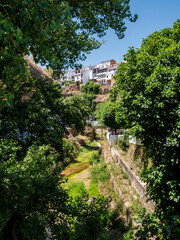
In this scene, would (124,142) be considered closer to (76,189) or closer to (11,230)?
(76,189)

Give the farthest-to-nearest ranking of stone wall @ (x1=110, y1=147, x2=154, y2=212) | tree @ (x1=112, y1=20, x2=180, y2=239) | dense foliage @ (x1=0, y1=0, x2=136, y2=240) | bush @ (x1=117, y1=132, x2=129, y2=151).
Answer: bush @ (x1=117, y1=132, x2=129, y2=151) < stone wall @ (x1=110, y1=147, x2=154, y2=212) < tree @ (x1=112, y1=20, x2=180, y2=239) < dense foliage @ (x1=0, y1=0, x2=136, y2=240)

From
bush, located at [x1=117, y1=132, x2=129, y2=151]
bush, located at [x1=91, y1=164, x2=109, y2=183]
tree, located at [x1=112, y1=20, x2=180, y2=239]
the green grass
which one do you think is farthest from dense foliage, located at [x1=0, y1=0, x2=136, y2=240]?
bush, located at [x1=117, y1=132, x2=129, y2=151]

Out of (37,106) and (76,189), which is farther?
(76,189)

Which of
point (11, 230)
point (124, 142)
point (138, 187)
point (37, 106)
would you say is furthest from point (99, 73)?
point (11, 230)

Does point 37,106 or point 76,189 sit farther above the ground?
point 37,106

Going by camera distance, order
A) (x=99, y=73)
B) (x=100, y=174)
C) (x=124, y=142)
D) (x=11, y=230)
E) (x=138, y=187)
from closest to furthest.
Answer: (x=11, y=230) → (x=138, y=187) → (x=100, y=174) → (x=124, y=142) → (x=99, y=73)

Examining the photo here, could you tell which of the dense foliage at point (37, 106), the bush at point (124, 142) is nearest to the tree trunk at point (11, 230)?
the dense foliage at point (37, 106)

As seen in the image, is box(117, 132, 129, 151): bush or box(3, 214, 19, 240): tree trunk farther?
box(117, 132, 129, 151): bush

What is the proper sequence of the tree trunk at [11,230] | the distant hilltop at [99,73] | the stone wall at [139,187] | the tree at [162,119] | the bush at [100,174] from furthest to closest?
the distant hilltop at [99,73] → the bush at [100,174] → the stone wall at [139,187] → the tree at [162,119] → the tree trunk at [11,230]

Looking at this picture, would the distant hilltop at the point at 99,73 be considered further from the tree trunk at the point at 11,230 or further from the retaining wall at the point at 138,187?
the tree trunk at the point at 11,230

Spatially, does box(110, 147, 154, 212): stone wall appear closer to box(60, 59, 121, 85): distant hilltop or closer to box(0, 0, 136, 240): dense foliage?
box(0, 0, 136, 240): dense foliage

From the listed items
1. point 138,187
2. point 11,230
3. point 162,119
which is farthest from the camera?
point 138,187

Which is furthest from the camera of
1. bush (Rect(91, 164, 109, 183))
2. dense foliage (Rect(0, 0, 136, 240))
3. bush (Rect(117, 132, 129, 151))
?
bush (Rect(117, 132, 129, 151))

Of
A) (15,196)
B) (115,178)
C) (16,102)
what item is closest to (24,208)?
(15,196)
